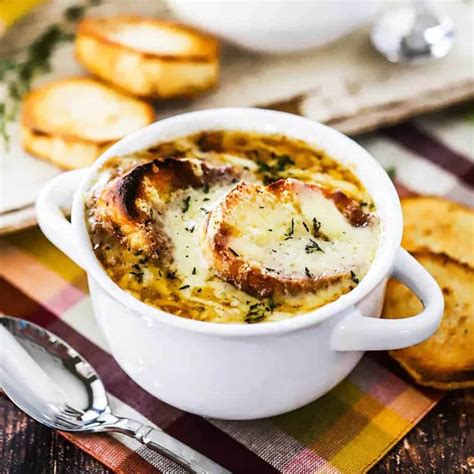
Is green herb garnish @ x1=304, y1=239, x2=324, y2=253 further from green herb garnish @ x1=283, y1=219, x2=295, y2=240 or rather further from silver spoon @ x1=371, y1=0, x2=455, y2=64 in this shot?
silver spoon @ x1=371, y1=0, x2=455, y2=64

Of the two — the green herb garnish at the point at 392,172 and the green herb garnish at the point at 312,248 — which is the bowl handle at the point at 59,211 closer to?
the green herb garnish at the point at 312,248

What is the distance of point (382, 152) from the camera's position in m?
3.21

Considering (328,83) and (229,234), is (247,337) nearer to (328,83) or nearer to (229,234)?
(229,234)

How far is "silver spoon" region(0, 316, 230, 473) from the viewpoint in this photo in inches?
85.9

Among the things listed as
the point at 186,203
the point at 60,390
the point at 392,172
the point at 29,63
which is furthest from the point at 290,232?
the point at 29,63

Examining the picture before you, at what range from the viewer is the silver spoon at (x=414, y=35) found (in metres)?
3.46

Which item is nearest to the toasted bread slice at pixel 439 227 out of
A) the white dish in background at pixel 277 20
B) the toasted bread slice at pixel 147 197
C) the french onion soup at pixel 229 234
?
the french onion soup at pixel 229 234

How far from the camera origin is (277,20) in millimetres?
3184

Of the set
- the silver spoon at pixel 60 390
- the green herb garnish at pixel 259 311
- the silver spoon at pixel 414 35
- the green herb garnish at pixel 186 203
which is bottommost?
the silver spoon at pixel 414 35

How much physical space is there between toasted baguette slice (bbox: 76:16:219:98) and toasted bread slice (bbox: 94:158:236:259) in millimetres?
845

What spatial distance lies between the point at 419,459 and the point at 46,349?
1.03m

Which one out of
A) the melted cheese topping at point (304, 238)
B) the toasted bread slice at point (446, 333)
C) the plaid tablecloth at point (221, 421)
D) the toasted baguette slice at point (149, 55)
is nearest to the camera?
the melted cheese topping at point (304, 238)

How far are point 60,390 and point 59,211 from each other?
47cm

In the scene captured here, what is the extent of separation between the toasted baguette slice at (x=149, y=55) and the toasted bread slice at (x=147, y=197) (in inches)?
33.3
